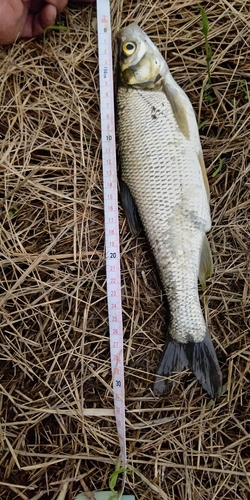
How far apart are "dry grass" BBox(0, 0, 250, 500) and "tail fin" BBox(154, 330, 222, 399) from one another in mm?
57

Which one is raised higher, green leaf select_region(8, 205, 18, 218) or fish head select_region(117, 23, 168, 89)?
fish head select_region(117, 23, 168, 89)

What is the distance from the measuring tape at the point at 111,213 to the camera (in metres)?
2.33

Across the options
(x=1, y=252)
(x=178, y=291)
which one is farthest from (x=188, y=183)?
(x=1, y=252)

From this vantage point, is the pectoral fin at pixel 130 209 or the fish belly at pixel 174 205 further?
the pectoral fin at pixel 130 209

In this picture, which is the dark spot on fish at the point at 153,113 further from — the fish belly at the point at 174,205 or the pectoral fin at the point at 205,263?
the pectoral fin at the point at 205,263

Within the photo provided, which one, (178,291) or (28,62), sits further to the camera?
(28,62)

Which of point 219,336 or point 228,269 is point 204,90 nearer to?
point 228,269

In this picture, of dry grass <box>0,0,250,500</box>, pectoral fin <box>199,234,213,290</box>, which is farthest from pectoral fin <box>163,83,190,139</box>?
pectoral fin <box>199,234,213,290</box>

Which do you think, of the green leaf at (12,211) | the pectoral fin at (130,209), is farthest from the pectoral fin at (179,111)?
the green leaf at (12,211)

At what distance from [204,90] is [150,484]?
182cm

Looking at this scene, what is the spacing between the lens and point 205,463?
2299mm

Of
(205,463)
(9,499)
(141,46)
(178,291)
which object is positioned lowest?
(9,499)

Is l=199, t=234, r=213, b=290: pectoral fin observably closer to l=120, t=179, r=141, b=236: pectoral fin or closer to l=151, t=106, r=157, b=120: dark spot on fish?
l=120, t=179, r=141, b=236: pectoral fin

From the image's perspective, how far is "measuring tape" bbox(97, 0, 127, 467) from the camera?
7.64 ft
